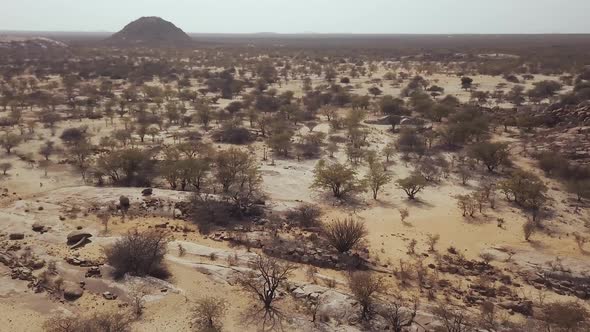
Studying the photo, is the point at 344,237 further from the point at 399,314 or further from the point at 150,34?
the point at 150,34

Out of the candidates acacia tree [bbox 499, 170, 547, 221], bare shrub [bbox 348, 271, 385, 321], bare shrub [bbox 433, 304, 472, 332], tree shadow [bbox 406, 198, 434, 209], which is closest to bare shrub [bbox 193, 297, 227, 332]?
bare shrub [bbox 348, 271, 385, 321]

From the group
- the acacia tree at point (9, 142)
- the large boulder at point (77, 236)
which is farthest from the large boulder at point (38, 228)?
the acacia tree at point (9, 142)

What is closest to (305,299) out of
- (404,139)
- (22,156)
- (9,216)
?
(9,216)

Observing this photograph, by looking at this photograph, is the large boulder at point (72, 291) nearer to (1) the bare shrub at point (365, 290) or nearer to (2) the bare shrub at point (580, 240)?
(1) the bare shrub at point (365, 290)

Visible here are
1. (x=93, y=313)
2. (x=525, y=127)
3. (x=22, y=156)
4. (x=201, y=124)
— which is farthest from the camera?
(x=201, y=124)

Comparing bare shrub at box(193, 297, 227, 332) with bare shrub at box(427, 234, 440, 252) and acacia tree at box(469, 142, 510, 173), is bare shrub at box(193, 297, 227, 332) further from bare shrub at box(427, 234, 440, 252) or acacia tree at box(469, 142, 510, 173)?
acacia tree at box(469, 142, 510, 173)

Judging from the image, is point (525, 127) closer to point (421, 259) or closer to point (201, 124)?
point (421, 259)

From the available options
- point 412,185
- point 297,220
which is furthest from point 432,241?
point 297,220
